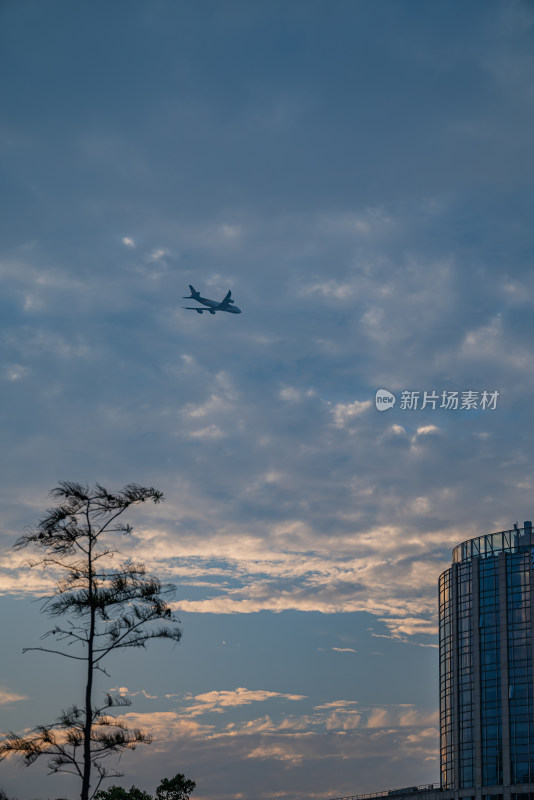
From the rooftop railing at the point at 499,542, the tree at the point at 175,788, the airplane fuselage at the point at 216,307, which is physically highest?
the airplane fuselage at the point at 216,307

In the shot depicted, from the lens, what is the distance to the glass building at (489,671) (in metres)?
137

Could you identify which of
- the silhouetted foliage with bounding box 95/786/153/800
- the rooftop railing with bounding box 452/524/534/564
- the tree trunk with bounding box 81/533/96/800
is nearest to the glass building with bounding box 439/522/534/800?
the rooftop railing with bounding box 452/524/534/564

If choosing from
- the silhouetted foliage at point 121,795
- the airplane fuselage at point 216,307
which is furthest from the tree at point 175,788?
the airplane fuselage at point 216,307

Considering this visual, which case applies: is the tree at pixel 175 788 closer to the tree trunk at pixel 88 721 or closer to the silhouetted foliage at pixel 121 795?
the silhouetted foliage at pixel 121 795

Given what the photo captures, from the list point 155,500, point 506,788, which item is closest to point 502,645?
point 506,788

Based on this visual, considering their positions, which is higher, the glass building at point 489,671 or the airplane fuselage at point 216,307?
the airplane fuselage at point 216,307

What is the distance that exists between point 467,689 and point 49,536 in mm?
124643

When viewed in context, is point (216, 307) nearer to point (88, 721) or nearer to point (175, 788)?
point (175, 788)

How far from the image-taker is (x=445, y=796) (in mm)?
143875

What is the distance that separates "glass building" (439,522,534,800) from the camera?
451ft

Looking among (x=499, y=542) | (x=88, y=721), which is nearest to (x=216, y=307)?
(x=499, y=542)

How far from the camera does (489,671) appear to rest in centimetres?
14300

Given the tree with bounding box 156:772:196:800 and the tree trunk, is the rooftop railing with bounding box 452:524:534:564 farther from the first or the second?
the tree trunk

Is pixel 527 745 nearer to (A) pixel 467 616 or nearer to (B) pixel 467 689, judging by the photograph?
(B) pixel 467 689
